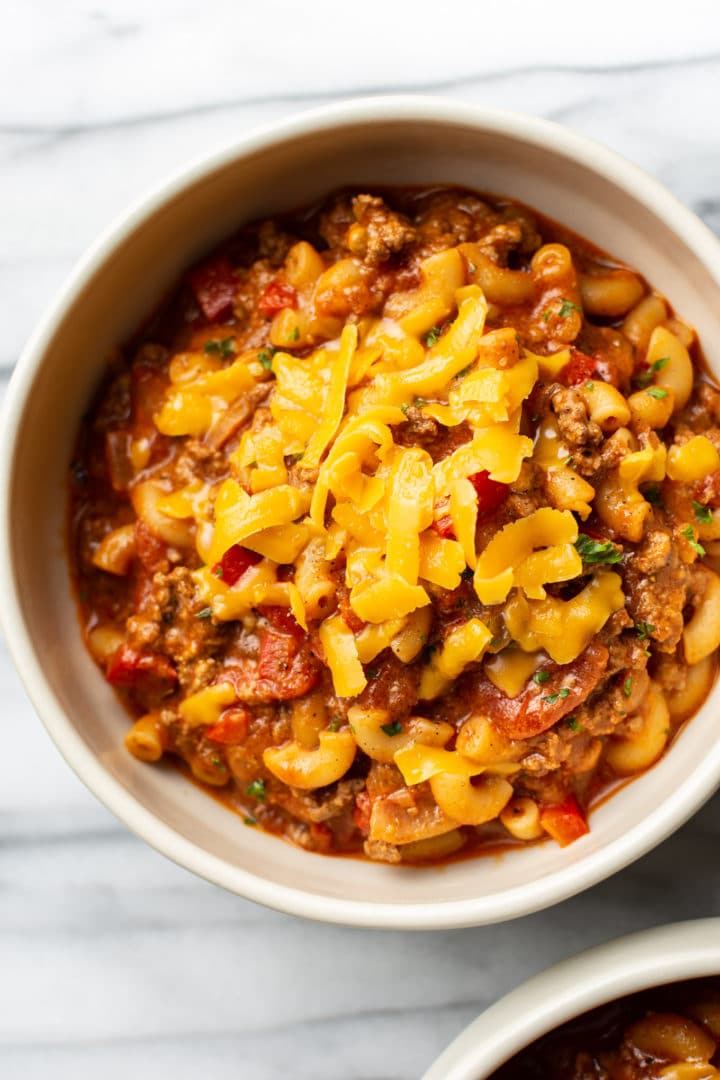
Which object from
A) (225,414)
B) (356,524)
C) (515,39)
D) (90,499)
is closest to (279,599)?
(356,524)

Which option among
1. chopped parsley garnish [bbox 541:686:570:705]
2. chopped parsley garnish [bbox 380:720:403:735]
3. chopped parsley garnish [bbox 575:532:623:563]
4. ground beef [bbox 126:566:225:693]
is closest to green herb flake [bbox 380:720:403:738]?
chopped parsley garnish [bbox 380:720:403:735]

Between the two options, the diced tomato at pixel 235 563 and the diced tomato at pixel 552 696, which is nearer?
the diced tomato at pixel 552 696

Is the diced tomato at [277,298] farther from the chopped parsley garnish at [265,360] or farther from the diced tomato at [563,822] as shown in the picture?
the diced tomato at [563,822]

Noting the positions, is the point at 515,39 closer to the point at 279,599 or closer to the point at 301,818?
the point at 279,599

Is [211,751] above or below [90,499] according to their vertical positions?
below

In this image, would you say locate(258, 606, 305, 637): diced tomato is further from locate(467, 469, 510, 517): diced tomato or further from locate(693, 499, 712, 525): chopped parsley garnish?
locate(693, 499, 712, 525): chopped parsley garnish

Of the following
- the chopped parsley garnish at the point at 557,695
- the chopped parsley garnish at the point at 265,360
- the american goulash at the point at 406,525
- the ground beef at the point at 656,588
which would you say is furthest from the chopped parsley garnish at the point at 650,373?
the chopped parsley garnish at the point at 265,360

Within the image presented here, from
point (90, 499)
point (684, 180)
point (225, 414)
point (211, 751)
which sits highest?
point (684, 180)
